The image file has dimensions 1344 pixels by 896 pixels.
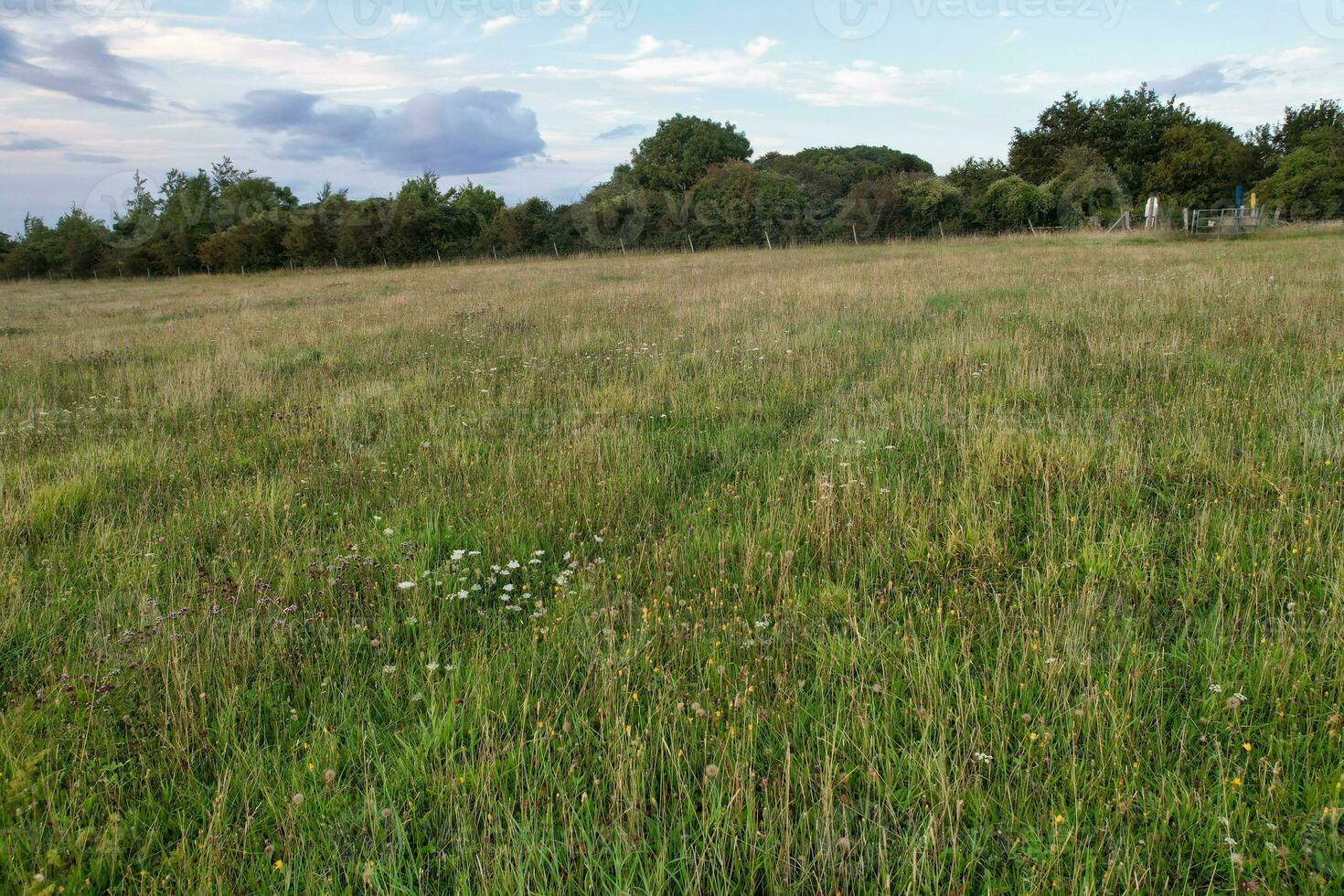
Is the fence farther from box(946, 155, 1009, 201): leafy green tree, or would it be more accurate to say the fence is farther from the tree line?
box(946, 155, 1009, 201): leafy green tree

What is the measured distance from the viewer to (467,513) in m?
4.49

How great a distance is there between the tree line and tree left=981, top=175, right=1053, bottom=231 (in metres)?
0.07

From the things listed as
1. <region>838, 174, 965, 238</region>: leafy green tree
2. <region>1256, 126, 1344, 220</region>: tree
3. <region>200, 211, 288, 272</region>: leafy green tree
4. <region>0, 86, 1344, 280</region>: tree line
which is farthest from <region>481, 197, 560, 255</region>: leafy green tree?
<region>1256, 126, 1344, 220</region>: tree

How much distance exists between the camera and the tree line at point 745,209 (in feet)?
138

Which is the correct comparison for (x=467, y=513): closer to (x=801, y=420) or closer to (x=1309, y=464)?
(x=801, y=420)

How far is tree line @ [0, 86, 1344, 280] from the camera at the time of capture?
42.1 metres

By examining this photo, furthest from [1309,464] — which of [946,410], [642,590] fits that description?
[642,590]

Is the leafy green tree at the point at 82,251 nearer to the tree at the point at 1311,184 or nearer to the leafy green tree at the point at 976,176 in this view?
the leafy green tree at the point at 976,176

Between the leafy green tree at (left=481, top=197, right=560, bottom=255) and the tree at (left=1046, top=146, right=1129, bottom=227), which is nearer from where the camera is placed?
the tree at (left=1046, top=146, right=1129, bottom=227)

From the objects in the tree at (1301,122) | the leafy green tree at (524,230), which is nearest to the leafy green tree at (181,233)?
the leafy green tree at (524,230)

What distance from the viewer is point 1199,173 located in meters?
44.1

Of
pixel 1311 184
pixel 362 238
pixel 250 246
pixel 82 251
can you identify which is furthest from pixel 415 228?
pixel 1311 184

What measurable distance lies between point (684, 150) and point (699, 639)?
71.4 m

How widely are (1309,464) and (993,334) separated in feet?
16.2
